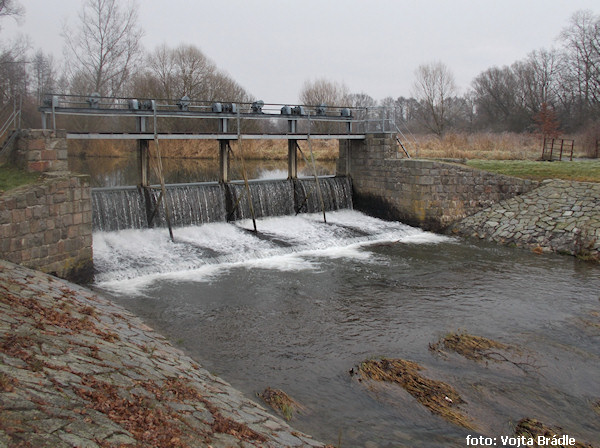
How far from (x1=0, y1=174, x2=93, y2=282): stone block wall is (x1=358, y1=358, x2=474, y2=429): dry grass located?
6.97m

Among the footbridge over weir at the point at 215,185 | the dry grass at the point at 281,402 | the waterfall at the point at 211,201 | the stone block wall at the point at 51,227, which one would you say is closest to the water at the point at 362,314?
the dry grass at the point at 281,402

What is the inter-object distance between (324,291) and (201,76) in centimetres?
3173

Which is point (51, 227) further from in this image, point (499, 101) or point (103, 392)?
point (499, 101)

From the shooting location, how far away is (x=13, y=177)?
36.3 ft

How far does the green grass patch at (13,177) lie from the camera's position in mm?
10620

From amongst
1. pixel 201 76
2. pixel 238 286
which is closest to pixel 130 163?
pixel 201 76

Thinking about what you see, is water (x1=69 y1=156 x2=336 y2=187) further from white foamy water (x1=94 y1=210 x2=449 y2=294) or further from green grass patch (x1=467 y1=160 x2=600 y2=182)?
green grass patch (x1=467 y1=160 x2=600 y2=182)

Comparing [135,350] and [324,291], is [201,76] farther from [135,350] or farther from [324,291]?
[135,350]

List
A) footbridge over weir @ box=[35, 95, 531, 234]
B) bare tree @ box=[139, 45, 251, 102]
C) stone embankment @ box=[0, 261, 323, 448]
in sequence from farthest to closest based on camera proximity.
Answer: bare tree @ box=[139, 45, 251, 102] < footbridge over weir @ box=[35, 95, 531, 234] < stone embankment @ box=[0, 261, 323, 448]

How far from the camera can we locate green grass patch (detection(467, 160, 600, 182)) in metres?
19.2

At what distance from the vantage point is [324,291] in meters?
11.6

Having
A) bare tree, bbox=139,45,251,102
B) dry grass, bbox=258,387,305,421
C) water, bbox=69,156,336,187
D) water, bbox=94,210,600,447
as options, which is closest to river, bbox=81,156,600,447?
water, bbox=94,210,600,447

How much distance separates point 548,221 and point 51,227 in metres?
14.6

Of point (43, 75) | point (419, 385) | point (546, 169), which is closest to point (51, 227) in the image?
point (419, 385)
